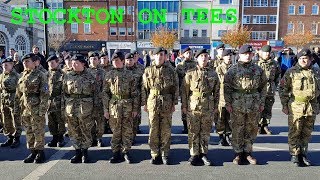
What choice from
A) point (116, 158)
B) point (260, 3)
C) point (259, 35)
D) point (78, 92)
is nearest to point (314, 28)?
point (259, 35)

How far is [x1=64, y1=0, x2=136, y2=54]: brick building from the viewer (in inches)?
1775

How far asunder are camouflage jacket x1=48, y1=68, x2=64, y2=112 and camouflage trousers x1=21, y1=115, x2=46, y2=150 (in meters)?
1.03

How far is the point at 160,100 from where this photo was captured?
5434mm

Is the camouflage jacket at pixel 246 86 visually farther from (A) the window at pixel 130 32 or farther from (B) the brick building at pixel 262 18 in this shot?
(A) the window at pixel 130 32

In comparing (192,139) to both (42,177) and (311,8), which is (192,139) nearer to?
(42,177)

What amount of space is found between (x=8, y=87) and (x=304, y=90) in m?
5.98

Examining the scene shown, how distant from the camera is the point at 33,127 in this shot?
5.62 metres

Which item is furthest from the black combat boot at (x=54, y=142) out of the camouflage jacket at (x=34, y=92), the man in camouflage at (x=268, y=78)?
the man in camouflage at (x=268, y=78)

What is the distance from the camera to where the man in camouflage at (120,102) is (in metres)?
5.57

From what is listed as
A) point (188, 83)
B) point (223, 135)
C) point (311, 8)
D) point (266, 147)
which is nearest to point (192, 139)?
point (188, 83)

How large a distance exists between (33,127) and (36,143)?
305 millimetres

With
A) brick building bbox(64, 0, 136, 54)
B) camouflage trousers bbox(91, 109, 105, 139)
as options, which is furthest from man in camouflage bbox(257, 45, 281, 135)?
brick building bbox(64, 0, 136, 54)

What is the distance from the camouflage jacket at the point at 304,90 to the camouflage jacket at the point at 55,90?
4.69m

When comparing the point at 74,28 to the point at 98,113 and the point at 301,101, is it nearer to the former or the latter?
the point at 98,113
